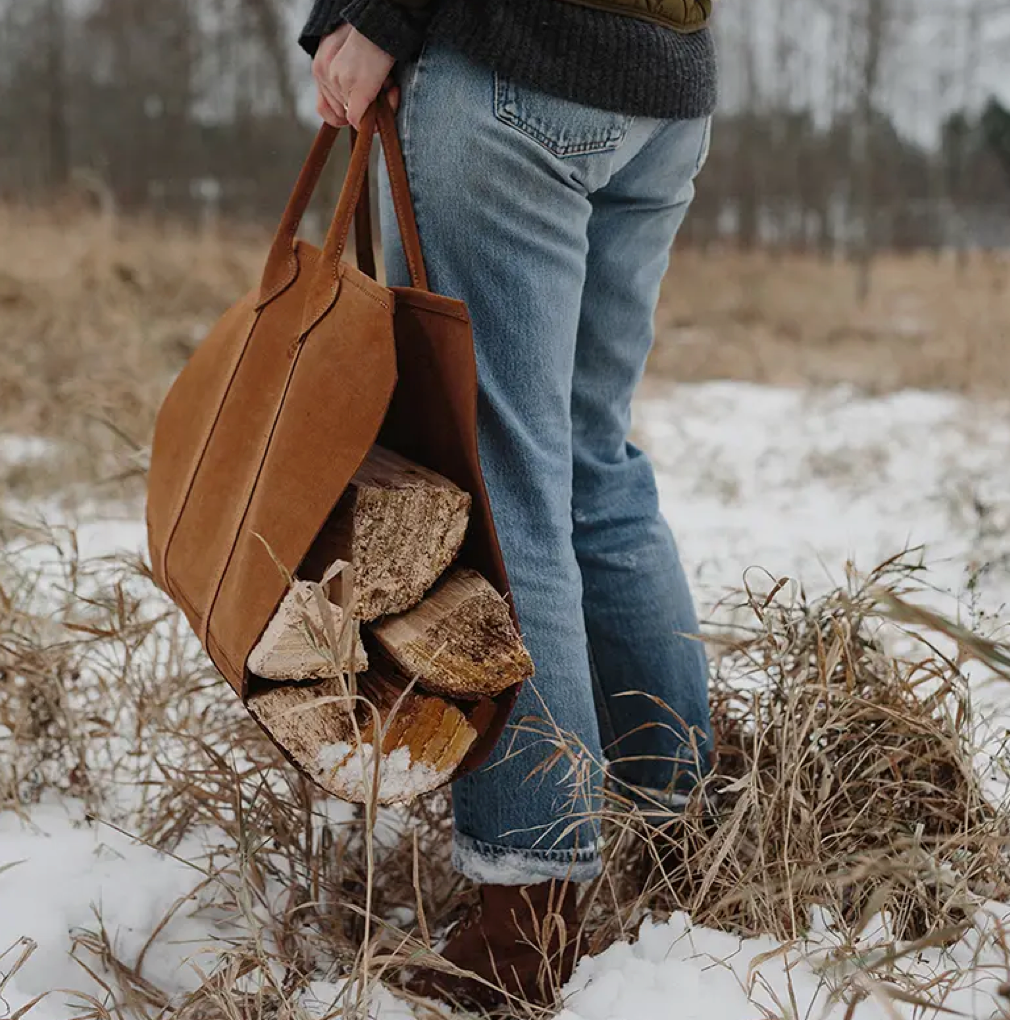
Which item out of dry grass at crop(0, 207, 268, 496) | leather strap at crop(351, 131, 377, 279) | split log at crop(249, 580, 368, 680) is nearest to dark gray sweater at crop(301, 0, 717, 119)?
leather strap at crop(351, 131, 377, 279)

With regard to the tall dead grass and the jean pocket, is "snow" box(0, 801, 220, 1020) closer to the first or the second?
the tall dead grass

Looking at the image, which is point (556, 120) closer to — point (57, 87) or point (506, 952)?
point (506, 952)

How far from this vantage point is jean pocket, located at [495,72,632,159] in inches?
40.9

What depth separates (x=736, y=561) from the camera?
2771mm

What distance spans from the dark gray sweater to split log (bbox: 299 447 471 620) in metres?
0.40

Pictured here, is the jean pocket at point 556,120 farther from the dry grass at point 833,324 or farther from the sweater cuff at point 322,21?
the dry grass at point 833,324

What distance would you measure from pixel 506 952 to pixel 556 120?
2.84 ft

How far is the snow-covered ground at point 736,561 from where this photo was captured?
1.10 meters

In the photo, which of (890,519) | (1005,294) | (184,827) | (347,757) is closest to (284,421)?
(347,757)

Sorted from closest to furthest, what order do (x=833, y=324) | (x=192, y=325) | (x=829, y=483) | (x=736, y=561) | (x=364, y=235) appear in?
(x=364, y=235)
(x=736, y=561)
(x=829, y=483)
(x=192, y=325)
(x=833, y=324)

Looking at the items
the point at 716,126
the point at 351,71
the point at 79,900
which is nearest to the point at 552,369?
the point at 351,71

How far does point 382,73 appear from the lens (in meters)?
1.06

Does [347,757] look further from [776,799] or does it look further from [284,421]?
[776,799]

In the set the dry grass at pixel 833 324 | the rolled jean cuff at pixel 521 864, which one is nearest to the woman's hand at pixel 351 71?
the rolled jean cuff at pixel 521 864
